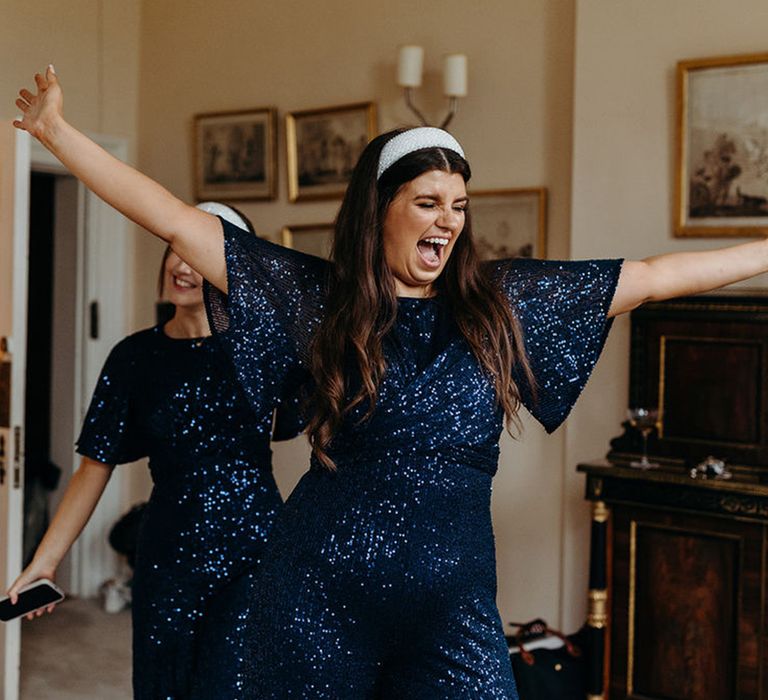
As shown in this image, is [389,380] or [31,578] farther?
[31,578]

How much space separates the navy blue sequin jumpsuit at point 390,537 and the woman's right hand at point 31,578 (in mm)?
823

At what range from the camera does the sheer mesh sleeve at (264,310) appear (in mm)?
1805

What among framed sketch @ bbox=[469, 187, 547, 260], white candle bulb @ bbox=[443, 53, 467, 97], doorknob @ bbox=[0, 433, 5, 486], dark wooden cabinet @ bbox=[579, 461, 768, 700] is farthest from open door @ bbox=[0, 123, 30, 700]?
dark wooden cabinet @ bbox=[579, 461, 768, 700]

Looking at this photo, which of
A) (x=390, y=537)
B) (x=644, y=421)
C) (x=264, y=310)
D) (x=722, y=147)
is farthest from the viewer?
(x=722, y=147)

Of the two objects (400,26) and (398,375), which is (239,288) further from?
(400,26)

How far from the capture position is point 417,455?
1.73 meters

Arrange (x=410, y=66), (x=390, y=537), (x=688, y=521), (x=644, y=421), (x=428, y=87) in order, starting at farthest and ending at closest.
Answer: (x=428, y=87)
(x=410, y=66)
(x=644, y=421)
(x=688, y=521)
(x=390, y=537)

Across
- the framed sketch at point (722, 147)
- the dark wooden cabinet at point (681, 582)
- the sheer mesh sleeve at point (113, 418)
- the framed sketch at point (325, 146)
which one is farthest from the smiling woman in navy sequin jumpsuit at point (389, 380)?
the framed sketch at point (325, 146)

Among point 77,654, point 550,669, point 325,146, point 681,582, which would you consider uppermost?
point 325,146

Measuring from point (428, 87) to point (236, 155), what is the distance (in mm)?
1151

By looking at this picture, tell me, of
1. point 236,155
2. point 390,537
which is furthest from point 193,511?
point 236,155

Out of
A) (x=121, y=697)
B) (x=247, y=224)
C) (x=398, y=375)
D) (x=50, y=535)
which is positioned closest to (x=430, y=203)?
(x=398, y=375)

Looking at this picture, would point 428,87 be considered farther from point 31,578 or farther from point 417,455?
point 417,455

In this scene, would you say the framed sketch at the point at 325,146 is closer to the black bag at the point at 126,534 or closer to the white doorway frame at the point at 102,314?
the white doorway frame at the point at 102,314
